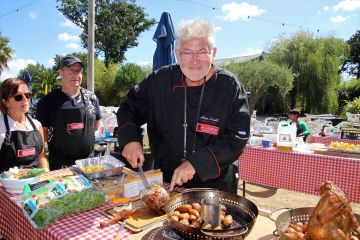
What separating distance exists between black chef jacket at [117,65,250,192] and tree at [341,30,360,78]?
44129mm

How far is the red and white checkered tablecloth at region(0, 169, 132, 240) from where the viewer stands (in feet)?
4.51

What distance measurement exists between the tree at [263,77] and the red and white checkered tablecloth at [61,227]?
1798 centimetres

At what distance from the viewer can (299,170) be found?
433 centimetres

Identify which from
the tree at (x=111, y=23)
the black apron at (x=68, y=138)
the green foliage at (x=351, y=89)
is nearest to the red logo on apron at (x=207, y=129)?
the black apron at (x=68, y=138)

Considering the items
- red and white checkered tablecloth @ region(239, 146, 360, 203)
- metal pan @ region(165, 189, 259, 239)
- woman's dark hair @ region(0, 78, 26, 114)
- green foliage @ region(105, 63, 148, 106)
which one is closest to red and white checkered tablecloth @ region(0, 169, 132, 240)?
metal pan @ region(165, 189, 259, 239)

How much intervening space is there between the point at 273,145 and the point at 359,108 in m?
11.6

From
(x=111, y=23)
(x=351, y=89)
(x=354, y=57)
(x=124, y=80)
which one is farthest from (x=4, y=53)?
(x=354, y=57)

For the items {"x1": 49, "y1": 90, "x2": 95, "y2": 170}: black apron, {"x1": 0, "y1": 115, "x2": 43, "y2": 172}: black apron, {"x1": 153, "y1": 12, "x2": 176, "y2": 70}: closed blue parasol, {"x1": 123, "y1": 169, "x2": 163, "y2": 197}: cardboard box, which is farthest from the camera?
{"x1": 153, "y1": 12, "x2": 176, "y2": 70}: closed blue parasol

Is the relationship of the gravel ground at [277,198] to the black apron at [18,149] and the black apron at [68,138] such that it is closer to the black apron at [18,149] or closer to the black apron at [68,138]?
the black apron at [68,138]

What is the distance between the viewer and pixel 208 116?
2.00 m

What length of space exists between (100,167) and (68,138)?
123cm

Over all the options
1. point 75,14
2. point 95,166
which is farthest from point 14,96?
point 75,14

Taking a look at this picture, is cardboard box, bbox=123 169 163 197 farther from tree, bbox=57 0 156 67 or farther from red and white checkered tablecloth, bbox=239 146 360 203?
tree, bbox=57 0 156 67

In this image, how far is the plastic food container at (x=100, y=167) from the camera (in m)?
2.14
